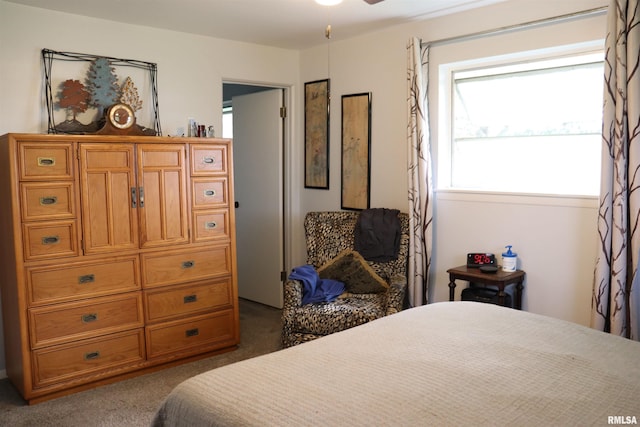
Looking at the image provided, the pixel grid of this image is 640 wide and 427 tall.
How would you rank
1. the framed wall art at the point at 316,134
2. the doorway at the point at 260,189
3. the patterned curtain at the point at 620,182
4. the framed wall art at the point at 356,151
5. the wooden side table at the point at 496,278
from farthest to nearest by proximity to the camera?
1. the doorway at the point at 260,189
2. the framed wall art at the point at 316,134
3. the framed wall art at the point at 356,151
4. the wooden side table at the point at 496,278
5. the patterned curtain at the point at 620,182

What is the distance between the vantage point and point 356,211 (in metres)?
4.44

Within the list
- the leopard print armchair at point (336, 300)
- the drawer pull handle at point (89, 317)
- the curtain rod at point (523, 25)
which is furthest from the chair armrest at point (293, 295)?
the curtain rod at point (523, 25)

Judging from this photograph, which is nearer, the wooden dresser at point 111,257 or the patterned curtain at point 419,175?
the wooden dresser at point 111,257

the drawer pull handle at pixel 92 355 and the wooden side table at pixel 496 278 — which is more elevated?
the wooden side table at pixel 496 278

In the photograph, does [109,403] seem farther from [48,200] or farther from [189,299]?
[48,200]

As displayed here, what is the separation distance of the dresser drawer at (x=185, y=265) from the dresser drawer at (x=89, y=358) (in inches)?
14.7

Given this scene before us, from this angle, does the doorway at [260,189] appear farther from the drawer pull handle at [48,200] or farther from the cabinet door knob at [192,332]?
the drawer pull handle at [48,200]

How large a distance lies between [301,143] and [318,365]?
3.29m

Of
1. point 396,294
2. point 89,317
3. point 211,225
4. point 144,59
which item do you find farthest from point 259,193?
point 89,317

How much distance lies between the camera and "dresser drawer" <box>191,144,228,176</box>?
3709 mm

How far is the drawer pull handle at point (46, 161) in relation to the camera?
10.2ft

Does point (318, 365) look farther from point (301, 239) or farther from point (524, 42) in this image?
point (301, 239)
